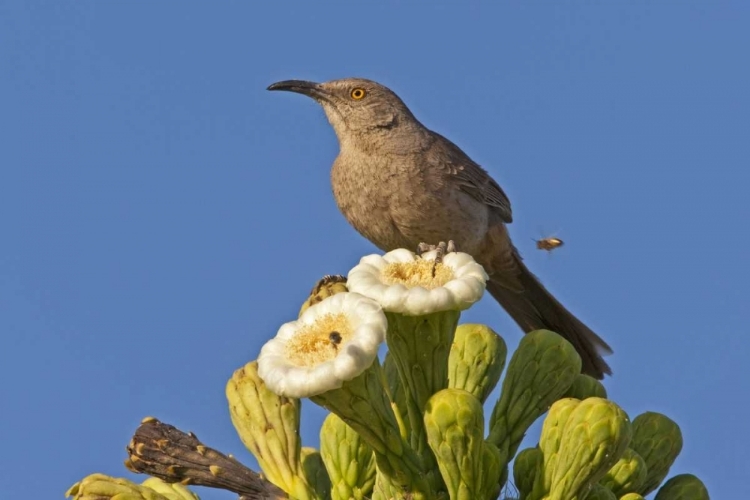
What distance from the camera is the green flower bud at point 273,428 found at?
4223mm

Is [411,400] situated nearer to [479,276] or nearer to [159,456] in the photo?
[479,276]

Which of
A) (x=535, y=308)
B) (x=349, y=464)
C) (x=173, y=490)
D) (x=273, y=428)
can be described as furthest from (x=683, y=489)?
(x=535, y=308)

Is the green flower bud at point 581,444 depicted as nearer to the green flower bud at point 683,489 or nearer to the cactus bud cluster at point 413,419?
the cactus bud cluster at point 413,419

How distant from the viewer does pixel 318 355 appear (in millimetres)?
3680

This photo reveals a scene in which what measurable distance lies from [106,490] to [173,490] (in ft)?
2.21

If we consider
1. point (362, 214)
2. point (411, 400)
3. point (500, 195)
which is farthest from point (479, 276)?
point (500, 195)

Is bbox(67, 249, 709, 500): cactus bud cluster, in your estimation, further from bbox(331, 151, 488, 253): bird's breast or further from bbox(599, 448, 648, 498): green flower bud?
bbox(331, 151, 488, 253): bird's breast

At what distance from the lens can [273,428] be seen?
13.9ft

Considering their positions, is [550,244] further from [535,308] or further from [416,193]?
[416,193]

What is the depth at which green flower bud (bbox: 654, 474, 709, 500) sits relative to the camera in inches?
172

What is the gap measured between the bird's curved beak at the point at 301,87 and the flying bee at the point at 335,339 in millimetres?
4240

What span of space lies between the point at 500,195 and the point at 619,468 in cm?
403

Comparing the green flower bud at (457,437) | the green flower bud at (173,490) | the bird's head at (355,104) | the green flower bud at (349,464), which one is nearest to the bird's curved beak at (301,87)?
the bird's head at (355,104)

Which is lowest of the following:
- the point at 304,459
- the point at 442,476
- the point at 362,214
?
the point at 442,476
